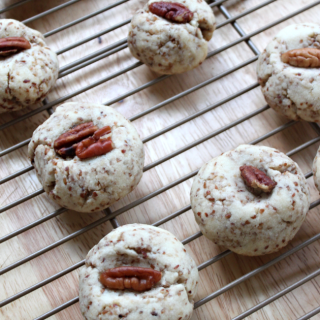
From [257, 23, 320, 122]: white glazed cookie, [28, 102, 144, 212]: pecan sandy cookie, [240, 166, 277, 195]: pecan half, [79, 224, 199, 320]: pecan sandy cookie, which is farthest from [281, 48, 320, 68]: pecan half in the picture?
[79, 224, 199, 320]: pecan sandy cookie

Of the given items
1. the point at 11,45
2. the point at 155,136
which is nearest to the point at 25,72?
the point at 11,45

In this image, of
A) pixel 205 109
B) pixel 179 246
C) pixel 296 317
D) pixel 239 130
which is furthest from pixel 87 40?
pixel 296 317

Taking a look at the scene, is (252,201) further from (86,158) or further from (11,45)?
(11,45)

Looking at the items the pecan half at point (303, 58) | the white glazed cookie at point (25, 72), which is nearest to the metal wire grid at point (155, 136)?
the white glazed cookie at point (25, 72)

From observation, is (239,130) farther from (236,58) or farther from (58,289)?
(58,289)

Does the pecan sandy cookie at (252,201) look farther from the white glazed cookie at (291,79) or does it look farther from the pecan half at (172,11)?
the pecan half at (172,11)

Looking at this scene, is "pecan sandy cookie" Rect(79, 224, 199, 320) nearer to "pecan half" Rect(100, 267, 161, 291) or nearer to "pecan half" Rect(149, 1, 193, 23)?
"pecan half" Rect(100, 267, 161, 291)
